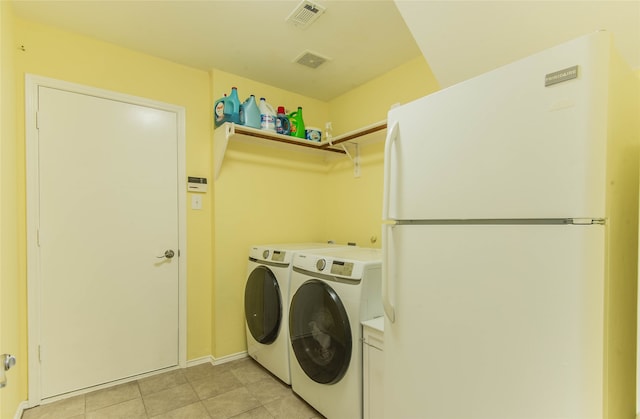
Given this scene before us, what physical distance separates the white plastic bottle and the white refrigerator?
1.64 meters

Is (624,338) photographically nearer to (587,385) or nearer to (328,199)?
(587,385)

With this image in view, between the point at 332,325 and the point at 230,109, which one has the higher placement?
the point at 230,109

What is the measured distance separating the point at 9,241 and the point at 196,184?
1159 mm

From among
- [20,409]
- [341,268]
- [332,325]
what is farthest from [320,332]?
[20,409]

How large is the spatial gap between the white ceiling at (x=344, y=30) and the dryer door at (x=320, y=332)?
152 centimetres

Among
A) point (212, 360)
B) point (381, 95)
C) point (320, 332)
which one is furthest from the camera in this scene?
point (381, 95)

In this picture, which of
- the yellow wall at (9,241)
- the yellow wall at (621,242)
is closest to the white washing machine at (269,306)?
the yellow wall at (9,241)

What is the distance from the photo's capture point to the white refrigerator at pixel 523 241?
0.78m

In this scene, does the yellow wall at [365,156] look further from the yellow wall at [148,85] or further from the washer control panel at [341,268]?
the yellow wall at [148,85]

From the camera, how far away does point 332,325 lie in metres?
1.73

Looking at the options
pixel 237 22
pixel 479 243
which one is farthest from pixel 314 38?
pixel 479 243

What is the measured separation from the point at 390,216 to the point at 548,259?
0.52 meters

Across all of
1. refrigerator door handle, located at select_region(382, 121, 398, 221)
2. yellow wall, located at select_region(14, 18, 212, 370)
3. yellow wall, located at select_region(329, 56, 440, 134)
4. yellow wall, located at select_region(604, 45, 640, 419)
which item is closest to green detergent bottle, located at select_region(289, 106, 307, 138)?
yellow wall, located at select_region(329, 56, 440, 134)

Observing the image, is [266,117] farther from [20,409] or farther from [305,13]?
[20,409]
